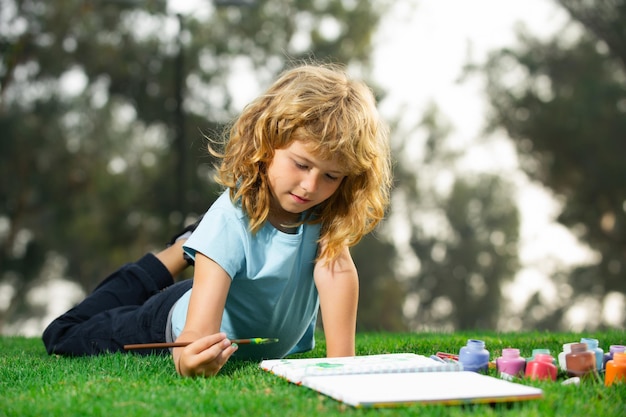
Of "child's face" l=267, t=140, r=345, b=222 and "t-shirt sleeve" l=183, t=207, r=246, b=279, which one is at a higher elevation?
"child's face" l=267, t=140, r=345, b=222

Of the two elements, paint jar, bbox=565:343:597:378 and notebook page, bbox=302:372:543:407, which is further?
paint jar, bbox=565:343:597:378

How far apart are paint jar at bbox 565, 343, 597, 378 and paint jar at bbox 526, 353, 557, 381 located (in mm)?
67

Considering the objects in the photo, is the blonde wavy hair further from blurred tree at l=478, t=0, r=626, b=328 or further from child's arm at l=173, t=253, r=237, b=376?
blurred tree at l=478, t=0, r=626, b=328

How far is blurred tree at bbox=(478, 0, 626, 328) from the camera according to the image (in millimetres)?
13375

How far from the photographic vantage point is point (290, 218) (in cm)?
314

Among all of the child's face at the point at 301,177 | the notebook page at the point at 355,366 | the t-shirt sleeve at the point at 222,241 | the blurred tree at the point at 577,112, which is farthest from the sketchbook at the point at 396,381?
the blurred tree at the point at 577,112

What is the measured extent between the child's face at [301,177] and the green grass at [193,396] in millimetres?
641

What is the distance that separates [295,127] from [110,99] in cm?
1379

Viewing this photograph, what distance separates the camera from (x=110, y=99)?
15930mm

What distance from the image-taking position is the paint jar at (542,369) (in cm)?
241

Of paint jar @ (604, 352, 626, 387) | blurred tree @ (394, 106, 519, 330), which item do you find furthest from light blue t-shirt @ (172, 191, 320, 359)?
→ blurred tree @ (394, 106, 519, 330)

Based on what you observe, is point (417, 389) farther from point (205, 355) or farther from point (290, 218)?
point (290, 218)

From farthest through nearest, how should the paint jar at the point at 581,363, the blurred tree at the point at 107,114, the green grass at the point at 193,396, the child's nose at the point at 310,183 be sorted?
the blurred tree at the point at 107,114
the child's nose at the point at 310,183
the paint jar at the point at 581,363
the green grass at the point at 193,396

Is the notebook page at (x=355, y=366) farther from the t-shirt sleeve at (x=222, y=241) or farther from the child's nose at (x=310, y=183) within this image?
the child's nose at (x=310, y=183)
